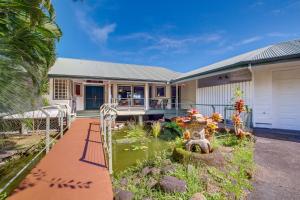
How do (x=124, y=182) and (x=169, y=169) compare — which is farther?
(x=124, y=182)

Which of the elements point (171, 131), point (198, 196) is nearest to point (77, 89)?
point (171, 131)

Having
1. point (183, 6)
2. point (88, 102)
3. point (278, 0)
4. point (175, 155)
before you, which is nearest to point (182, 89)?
point (183, 6)

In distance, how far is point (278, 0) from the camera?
32.6 ft

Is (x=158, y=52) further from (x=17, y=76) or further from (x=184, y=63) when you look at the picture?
(x=17, y=76)

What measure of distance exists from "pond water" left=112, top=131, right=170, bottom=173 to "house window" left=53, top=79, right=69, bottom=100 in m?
6.04

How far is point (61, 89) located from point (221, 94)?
35.0ft

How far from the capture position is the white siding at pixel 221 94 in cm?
940

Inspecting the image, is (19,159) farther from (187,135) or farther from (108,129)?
(187,135)

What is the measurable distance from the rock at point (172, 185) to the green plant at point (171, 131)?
672cm

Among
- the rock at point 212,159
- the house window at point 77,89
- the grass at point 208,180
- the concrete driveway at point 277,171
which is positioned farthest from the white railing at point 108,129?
the house window at point 77,89

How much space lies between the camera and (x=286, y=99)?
333 inches

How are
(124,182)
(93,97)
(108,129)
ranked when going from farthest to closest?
(93,97), (108,129), (124,182)

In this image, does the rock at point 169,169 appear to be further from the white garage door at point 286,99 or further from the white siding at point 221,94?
the white garage door at point 286,99

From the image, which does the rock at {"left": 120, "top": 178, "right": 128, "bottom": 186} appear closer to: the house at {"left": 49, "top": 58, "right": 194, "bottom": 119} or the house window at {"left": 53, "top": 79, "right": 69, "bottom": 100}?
the house at {"left": 49, "top": 58, "right": 194, "bottom": 119}
